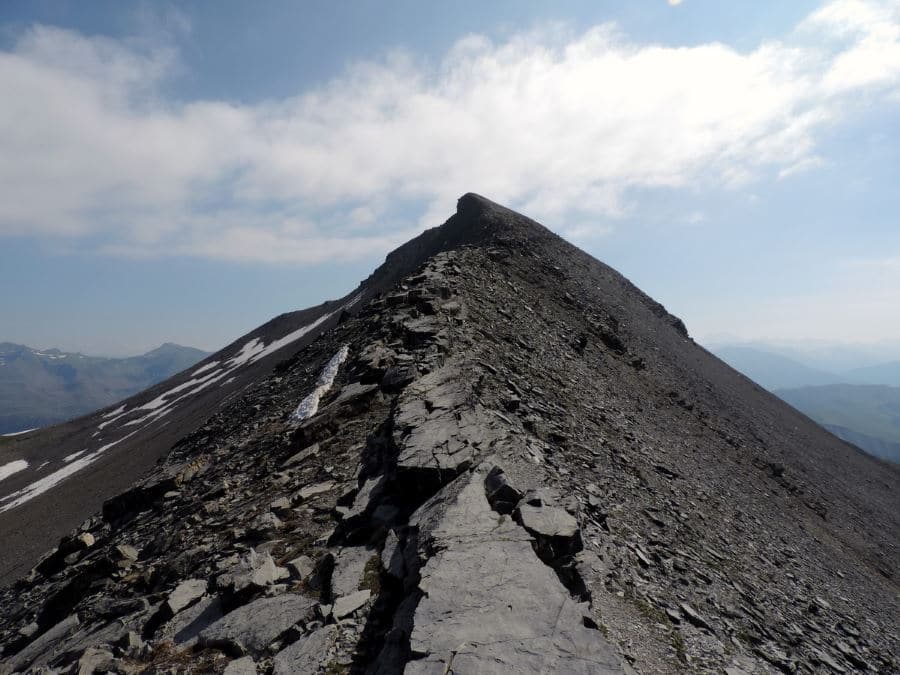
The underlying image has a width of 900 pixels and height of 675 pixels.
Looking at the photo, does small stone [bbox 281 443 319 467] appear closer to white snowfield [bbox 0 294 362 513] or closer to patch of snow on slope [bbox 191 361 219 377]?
white snowfield [bbox 0 294 362 513]

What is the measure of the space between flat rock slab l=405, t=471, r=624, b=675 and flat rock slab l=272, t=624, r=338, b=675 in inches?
64.1

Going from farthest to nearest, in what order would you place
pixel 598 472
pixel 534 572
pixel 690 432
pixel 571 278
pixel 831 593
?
1. pixel 571 278
2. pixel 690 432
3. pixel 831 593
4. pixel 598 472
5. pixel 534 572

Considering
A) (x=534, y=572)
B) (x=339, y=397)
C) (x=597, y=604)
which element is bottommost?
(x=597, y=604)

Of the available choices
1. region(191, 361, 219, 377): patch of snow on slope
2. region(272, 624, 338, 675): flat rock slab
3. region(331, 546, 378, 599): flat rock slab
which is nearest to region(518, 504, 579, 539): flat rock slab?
region(331, 546, 378, 599): flat rock slab

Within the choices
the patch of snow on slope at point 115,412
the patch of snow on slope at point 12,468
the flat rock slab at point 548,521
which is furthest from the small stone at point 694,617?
the patch of snow on slope at point 115,412

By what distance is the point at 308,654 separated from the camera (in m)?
7.32

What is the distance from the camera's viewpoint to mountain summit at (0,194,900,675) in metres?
7.72

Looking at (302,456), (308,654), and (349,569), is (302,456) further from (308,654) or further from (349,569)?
Answer: (308,654)

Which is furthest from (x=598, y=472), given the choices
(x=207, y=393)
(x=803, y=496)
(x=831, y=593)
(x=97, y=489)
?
(x=207, y=393)

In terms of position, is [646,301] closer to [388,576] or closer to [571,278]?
[571,278]

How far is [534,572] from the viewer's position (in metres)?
8.11

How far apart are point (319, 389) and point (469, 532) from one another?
13.4 metres

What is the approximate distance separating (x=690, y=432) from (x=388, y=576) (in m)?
25.1

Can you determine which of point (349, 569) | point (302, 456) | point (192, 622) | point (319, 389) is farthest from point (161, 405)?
point (349, 569)
